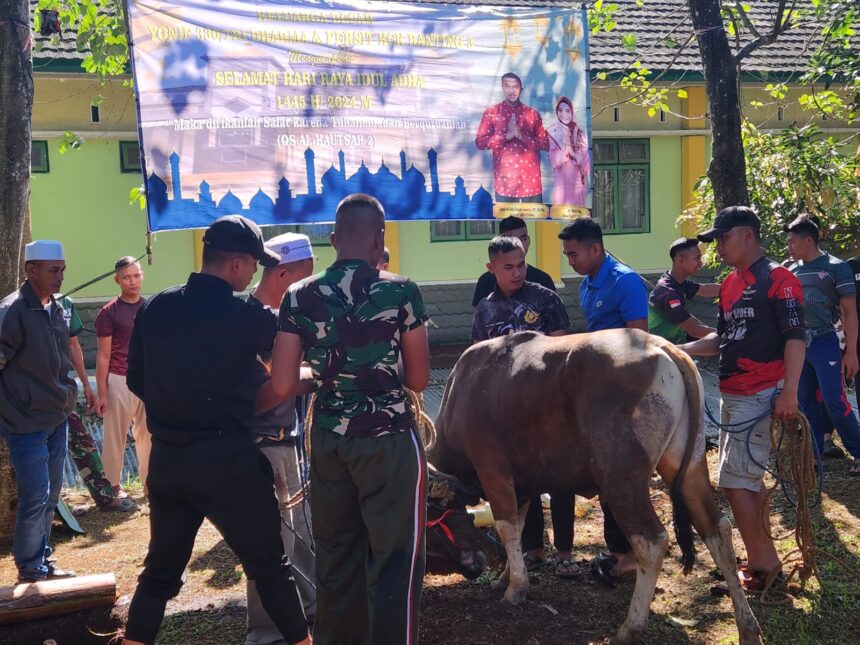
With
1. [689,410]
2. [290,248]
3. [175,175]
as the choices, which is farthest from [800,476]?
[175,175]

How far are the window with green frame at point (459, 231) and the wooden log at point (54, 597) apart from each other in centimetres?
982

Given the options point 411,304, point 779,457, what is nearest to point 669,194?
point 779,457

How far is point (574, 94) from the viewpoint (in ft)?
Answer: 23.6

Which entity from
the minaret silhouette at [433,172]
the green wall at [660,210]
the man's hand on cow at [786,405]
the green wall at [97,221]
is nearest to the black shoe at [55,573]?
the minaret silhouette at [433,172]

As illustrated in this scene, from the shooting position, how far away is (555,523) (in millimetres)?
5457

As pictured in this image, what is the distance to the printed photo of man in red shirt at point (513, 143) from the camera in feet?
22.6

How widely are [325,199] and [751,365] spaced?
10.2 ft

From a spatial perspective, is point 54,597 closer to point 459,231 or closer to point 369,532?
point 369,532

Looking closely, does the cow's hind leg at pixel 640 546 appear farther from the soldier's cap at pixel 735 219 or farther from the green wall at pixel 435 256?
the green wall at pixel 435 256

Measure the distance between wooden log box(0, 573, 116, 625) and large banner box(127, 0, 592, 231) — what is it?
7.76 ft

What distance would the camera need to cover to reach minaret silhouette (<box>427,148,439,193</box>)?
667cm

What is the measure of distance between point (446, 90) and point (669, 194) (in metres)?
9.23

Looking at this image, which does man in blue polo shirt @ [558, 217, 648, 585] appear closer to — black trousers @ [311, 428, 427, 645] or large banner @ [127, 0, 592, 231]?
large banner @ [127, 0, 592, 231]

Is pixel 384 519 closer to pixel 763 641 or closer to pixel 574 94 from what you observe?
pixel 763 641
